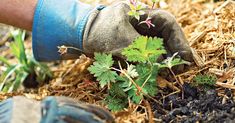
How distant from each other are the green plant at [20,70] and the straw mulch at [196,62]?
0.26ft

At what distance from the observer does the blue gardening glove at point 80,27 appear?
1.96m

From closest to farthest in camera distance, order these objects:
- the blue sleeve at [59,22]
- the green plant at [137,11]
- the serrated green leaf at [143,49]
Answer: the serrated green leaf at [143,49], the green plant at [137,11], the blue sleeve at [59,22]

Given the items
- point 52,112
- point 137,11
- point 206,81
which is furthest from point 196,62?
point 52,112

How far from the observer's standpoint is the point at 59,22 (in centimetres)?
205

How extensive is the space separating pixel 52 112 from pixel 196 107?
→ 0.58m

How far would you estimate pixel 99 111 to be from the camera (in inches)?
58.2

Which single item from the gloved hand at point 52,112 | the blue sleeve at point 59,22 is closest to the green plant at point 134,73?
the blue sleeve at point 59,22

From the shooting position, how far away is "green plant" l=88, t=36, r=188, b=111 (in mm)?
1804

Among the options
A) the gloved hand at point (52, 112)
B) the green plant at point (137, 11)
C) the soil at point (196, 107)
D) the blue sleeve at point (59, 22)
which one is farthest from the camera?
the blue sleeve at point (59, 22)

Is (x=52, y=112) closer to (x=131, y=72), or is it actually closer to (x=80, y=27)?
(x=131, y=72)

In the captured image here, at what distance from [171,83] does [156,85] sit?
106 mm

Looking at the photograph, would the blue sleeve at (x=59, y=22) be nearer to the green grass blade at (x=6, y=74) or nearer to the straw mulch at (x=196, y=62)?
the straw mulch at (x=196, y=62)

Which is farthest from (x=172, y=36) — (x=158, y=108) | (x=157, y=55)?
(x=158, y=108)

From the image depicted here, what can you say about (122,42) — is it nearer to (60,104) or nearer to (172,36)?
(172,36)
